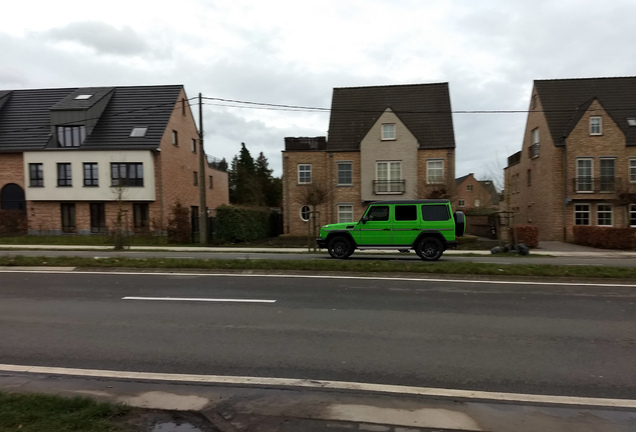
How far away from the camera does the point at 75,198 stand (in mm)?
30859

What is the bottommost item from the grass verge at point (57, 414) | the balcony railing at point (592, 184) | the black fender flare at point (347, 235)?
the grass verge at point (57, 414)

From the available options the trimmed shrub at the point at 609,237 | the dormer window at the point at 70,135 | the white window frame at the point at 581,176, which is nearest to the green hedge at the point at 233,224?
the dormer window at the point at 70,135

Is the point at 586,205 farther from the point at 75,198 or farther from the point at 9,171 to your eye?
the point at 9,171

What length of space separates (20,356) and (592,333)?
25.0 feet

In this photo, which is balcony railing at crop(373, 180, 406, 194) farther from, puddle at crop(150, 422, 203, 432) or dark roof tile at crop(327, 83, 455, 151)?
puddle at crop(150, 422, 203, 432)

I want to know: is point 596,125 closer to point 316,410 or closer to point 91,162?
point 316,410

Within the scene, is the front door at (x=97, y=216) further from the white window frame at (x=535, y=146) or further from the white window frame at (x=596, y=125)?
the white window frame at (x=596, y=125)

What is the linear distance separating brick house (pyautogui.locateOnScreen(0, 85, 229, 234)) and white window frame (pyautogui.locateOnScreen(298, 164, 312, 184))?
10.2 m

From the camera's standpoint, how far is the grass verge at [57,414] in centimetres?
316

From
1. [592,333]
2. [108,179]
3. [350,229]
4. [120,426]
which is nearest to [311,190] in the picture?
[350,229]

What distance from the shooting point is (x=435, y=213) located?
14648 millimetres

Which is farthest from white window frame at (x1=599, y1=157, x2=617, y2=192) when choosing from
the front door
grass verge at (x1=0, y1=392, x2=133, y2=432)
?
the front door

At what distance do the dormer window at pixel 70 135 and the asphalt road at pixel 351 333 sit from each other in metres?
26.4

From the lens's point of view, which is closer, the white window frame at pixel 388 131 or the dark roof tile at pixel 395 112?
the white window frame at pixel 388 131
